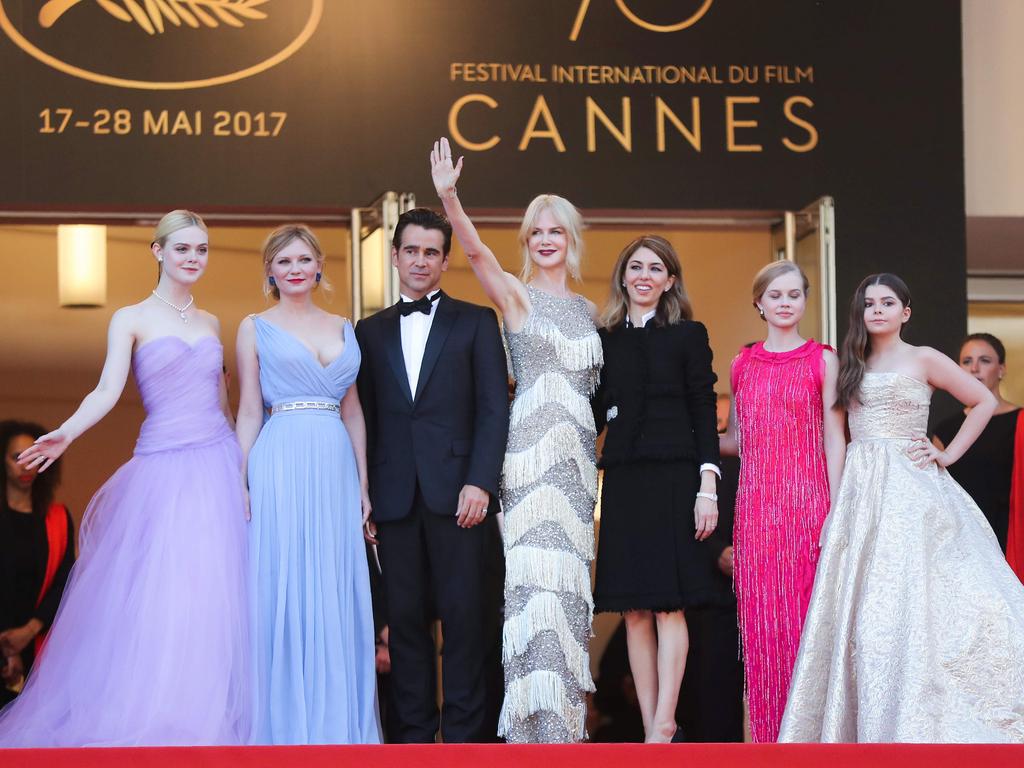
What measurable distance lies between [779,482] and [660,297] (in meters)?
0.70

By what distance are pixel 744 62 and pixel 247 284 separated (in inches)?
97.6

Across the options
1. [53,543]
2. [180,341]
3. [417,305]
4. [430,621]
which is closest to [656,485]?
[430,621]

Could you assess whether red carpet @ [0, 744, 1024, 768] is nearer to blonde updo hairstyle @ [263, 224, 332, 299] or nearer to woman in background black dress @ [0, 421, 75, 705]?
blonde updo hairstyle @ [263, 224, 332, 299]

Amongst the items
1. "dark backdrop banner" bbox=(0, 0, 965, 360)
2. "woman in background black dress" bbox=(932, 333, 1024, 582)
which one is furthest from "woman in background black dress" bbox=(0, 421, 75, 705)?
"woman in background black dress" bbox=(932, 333, 1024, 582)

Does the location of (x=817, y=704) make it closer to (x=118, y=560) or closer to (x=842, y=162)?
(x=118, y=560)

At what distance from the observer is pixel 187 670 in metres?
4.61

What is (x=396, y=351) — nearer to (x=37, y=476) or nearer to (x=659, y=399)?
(x=659, y=399)

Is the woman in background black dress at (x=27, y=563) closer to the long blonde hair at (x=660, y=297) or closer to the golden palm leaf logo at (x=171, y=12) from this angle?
the golden palm leaf logo at (x=171, y=12)

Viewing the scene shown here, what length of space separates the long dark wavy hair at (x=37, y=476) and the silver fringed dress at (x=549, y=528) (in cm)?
252

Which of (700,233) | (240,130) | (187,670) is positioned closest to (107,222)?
(240,130)

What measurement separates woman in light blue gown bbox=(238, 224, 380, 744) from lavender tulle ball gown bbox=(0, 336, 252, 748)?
0.26 ft

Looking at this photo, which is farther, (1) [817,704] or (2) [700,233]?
(2) [700,233]

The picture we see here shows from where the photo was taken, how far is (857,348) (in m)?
5.28

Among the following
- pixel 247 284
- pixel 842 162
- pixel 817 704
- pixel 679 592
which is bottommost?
pixel 817 704
